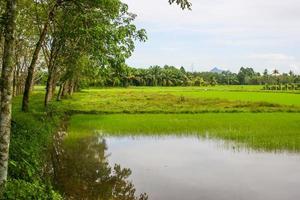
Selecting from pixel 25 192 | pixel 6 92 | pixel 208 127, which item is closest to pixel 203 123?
pixel 208 127

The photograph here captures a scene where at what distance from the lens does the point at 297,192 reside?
13.0 m

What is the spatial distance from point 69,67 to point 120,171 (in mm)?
19873

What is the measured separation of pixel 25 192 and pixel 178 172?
25.8ft

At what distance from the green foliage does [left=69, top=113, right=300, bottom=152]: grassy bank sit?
12.8m

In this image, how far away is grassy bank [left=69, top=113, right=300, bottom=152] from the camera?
888 inches

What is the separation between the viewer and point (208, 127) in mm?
28781

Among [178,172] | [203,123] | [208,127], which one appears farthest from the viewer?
[203,123]

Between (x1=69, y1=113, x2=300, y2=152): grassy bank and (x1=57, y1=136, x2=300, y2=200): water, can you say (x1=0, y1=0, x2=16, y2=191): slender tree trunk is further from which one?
(x1=69, y1=113, x2=300, y2=152): grassy bank

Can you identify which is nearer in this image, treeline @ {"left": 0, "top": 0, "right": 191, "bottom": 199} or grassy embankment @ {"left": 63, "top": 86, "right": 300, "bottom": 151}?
treeline @ {"left": 0, "top": 0, "right": 191, "bottom": 199}

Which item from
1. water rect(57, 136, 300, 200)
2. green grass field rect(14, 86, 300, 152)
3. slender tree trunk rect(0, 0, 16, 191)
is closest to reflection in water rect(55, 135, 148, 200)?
water rect(57, 136, 300, 200)

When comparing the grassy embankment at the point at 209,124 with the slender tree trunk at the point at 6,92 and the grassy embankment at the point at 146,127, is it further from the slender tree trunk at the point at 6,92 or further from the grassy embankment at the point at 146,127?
the slender tree trunk at the point at 6,92

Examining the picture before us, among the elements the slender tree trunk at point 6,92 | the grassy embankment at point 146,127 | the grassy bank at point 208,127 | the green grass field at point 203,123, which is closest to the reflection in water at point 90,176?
the grassy embankment at point 146,127

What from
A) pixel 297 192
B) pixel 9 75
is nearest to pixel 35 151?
pixel 9 75

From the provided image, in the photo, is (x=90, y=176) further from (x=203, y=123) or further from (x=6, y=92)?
(x=203, y=123)
